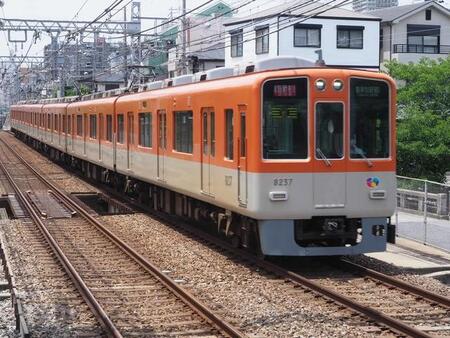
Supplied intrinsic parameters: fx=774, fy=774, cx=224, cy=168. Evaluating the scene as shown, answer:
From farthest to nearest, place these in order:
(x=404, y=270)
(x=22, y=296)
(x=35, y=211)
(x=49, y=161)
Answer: (x=49, y=161) < (x=35, y=211) < (x=404, y=270) < (x=22, y=296)

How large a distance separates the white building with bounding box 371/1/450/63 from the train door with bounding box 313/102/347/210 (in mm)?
33024

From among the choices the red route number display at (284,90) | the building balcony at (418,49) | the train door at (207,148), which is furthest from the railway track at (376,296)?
the building balcony at (418,49)

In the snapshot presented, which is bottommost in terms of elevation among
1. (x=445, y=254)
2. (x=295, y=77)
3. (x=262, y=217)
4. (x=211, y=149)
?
(x=445, y=254)

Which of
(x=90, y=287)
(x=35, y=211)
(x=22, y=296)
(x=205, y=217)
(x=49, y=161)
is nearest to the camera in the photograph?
(x=22, y=296)

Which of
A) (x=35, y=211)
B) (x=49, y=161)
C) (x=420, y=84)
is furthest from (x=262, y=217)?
(x=49, y=161)

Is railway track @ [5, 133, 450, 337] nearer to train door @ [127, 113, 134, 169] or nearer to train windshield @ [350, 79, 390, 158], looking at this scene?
train windshield @ [350, 79, 390, 158]

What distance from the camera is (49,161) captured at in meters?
35.1

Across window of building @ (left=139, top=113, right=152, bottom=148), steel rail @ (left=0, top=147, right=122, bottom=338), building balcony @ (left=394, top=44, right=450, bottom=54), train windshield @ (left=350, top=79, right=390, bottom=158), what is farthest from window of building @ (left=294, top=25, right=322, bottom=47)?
train windshield @ (left=350, top=79, right=390, bottom=158)

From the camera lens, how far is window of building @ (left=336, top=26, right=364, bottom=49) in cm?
3866

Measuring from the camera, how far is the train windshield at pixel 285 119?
368 inches

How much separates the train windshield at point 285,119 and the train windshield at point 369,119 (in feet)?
2.19

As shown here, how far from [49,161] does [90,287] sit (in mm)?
26999

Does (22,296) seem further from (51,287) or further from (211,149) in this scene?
(211,149)

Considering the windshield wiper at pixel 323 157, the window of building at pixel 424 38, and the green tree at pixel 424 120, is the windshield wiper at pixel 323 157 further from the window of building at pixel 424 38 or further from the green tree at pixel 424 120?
the window of building at pixel 424 38
